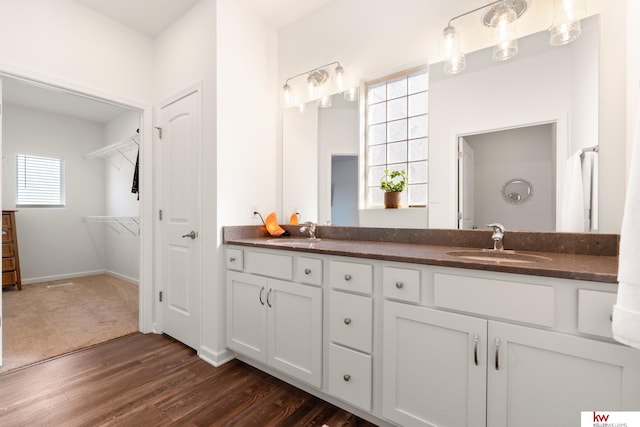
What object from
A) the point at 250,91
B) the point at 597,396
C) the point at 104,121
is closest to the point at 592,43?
the point at 597,396

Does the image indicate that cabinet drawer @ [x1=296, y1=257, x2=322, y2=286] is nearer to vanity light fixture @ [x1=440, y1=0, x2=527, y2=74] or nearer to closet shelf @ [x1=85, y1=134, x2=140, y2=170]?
vanity light fixture @ [x1=440, y1=0, x2=527, y2=74]

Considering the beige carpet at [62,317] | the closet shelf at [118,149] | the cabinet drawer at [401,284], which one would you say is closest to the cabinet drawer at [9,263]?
the beige carpet at [62,317]

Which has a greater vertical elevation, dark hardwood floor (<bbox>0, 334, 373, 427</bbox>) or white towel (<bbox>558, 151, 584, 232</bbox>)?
white towel (<bbox>558, 151, 584, 232</bbox>)

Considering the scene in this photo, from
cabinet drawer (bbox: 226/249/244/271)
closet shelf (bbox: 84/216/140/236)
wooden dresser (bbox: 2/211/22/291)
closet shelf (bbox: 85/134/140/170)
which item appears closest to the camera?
cabinet drawer (bbox: 226/249/244/271)

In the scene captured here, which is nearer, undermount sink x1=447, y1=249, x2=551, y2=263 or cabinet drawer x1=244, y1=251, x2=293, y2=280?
undermount sink x1=447, y1=249, x2=551, y2=263

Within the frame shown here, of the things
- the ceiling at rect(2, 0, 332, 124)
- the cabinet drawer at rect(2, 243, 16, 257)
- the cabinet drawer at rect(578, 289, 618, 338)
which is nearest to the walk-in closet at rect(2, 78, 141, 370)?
the cabinet drawer at rect(2, 243, 16, 257)

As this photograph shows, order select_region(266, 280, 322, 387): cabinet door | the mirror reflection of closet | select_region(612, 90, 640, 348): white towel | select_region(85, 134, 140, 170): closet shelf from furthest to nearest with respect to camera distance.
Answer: the mirror reflection of closet
select_region(85, 134, 140, 170): closet shelf
select_region(266, 280, 322, 387): cabinet door
select_region(612, 90, 640, 348): white towel

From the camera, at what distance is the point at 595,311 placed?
3.04 ft

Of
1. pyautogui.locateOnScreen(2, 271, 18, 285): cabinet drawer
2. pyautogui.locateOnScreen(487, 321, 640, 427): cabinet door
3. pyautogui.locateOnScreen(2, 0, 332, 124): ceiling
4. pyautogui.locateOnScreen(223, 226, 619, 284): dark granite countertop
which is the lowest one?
pyautogui.locateOnScreen(2, 271, 18, 285): cabinet drawer

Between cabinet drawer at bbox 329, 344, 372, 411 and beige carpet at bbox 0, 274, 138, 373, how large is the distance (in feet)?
6.89

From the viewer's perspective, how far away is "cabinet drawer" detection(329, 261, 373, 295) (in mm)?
1399

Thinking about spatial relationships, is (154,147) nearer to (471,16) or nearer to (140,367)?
(140,367)

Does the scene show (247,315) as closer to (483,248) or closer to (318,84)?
(483,248)

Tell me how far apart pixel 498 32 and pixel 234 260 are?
81.7 inches
